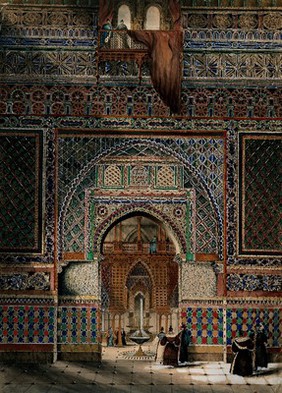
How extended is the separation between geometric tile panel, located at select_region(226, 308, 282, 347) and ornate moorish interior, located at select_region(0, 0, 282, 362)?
0.01 meters

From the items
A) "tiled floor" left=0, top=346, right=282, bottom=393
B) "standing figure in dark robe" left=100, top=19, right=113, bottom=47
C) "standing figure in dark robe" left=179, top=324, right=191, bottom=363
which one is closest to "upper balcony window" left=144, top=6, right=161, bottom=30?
"standing figure in dark robe" left=100, top=19, right=113, bottom=47

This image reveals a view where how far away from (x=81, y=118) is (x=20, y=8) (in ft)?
4.98

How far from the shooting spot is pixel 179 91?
8.11 metres

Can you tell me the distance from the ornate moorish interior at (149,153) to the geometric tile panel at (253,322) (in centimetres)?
1

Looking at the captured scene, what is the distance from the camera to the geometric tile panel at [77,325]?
26.5ft

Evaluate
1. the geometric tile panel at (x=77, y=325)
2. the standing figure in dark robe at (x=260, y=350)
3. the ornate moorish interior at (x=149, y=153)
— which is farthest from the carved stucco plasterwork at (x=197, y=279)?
the geometric tile panel at (x=77, y=325)

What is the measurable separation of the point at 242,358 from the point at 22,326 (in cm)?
261

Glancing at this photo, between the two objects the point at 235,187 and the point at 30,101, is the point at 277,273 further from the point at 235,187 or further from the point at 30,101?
the point at 30,101

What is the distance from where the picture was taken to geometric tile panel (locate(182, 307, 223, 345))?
26.6 ft

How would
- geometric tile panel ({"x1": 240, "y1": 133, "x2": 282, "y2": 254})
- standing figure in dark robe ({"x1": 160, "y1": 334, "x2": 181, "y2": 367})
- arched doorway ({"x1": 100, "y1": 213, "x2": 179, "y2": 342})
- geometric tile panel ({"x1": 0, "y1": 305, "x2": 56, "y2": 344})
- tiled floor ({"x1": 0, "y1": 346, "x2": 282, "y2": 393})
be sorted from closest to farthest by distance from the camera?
tiled floor ({"x1": 0, "y1": 346, "x2": 282, "y2": 393}) → standing figure in dark robe ({"x1": 160, "y1": 334, "x2": 181, "y2": 367}) → geometric tile panel ({"x1": 0, "y1": 305, "x2": 56, "y2": 344}) → geometric tile panel ({"x1": 240, "y1": 133, "x2": 282, "y2": 254}) → arched doorway ({"x1": 100, "y1": 213, "x2": 179, "y2": 342})

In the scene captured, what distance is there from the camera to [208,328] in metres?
8.11

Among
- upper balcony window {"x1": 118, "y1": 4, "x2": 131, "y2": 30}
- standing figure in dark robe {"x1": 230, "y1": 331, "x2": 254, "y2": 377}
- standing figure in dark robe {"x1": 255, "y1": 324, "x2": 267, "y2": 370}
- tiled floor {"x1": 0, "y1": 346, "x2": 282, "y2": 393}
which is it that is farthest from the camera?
upper balcony window {"x1": 118, "y1": 4, "x2": 131, "y2": 30}

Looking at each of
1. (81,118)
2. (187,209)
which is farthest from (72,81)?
(187,209)

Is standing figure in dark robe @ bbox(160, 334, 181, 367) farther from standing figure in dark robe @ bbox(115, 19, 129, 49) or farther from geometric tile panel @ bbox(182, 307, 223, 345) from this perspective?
standing figure in dark robe @ bbox(115, 19, 129, 49)
